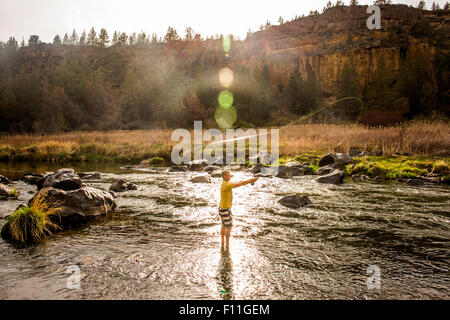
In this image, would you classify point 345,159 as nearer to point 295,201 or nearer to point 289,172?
point 289,172

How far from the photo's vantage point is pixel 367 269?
5.10 metres

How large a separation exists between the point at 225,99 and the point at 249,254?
53.9m

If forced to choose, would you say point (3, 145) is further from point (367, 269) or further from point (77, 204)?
point (367, 269)

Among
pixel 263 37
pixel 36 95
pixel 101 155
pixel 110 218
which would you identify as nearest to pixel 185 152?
pixel 101 155

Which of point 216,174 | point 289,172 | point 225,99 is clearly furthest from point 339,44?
point 216,174

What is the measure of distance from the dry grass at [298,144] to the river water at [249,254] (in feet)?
31.6

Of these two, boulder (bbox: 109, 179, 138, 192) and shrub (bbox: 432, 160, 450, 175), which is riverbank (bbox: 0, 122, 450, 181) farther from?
boulder (bbox: 109, 179, 138, 192)

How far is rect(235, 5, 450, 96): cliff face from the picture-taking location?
269 feet

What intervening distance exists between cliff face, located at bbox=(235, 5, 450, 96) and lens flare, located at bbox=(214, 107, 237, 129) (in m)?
25.5

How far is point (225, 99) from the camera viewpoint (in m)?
58.0

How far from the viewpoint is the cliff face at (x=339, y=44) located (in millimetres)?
81938

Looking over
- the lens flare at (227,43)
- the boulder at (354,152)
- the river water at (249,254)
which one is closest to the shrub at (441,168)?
the river water at (249,254)

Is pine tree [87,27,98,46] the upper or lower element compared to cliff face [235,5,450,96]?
upper

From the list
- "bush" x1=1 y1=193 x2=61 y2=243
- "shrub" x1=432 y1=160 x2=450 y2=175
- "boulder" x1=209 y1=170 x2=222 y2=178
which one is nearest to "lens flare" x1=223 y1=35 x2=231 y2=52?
"boulder" x1=209 y1=170 x2=222 y2=178
